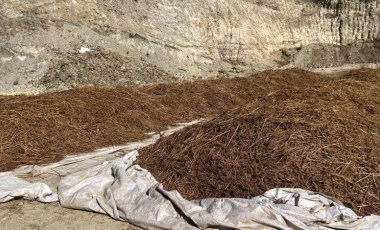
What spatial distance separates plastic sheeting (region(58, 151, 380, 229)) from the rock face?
24.3ft

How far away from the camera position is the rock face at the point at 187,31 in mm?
12383

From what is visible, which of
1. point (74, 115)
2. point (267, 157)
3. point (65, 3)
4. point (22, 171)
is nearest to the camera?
point (267, 157)

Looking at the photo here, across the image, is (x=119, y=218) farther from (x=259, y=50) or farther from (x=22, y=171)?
(x=259, y=50)

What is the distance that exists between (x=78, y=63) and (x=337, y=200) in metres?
9.30

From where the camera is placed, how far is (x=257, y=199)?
13.8 feet

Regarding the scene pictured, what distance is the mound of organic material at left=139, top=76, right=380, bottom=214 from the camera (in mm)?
4648

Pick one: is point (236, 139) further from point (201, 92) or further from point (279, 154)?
point (201, 92)

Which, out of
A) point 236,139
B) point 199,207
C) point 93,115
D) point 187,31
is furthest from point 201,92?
point 199,207

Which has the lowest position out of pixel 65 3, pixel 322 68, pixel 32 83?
pixel 322 68

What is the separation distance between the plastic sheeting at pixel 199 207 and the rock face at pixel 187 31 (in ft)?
24.3

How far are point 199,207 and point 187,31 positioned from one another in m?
12.1

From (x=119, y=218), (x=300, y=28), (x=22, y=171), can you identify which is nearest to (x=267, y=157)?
(x=119, y=218)

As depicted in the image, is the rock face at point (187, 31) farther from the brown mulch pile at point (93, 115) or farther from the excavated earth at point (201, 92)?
the brown mulch pile at point (93, 115)

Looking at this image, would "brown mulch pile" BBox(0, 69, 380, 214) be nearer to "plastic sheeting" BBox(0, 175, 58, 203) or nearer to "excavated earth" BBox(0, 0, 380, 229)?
"excavated earth" BBox(0, 0, 380, 229)
